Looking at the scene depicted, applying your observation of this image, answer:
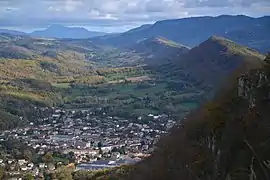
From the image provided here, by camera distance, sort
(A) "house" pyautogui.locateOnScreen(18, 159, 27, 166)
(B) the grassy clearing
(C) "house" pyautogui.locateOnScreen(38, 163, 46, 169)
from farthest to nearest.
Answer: (B) the grassy clearing < (A) "house" pyautogui.locateOnScreen(18, 159, 27, 166) < (C) "house" pyautogui.locateOnScreen(38, 163, 46, 169)

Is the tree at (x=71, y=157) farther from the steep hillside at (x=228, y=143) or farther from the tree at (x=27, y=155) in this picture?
the steep hillside at (x=228, y=143)

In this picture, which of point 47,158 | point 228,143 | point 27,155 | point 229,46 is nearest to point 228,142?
point 228,143

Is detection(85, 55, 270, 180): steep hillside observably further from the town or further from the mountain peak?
the mountain peak

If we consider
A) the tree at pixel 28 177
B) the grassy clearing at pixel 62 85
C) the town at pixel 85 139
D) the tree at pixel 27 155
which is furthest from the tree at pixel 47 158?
the grassy clearing at pixel 62 85

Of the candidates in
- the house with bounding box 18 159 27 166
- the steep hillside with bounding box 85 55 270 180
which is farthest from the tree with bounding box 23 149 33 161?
the steep hillside with bounding box 85 55 270 180

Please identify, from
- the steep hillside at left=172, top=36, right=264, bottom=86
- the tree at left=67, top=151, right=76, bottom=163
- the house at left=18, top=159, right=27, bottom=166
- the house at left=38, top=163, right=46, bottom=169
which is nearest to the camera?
the house at left=38, top=163, right=46, bottom=169

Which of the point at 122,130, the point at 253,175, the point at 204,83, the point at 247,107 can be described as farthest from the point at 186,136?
the point at 204,83
